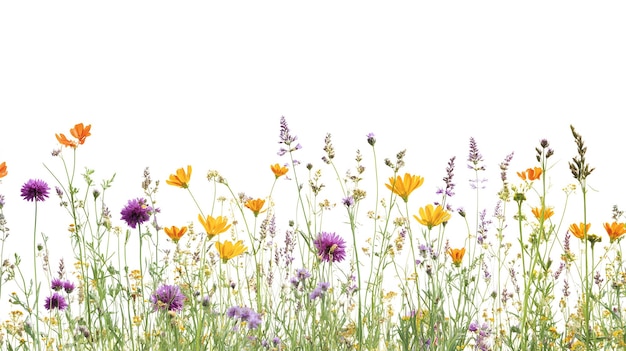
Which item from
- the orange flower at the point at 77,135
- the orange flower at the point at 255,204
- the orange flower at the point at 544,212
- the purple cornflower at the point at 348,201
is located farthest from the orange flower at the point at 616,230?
the orange flower at the point at 77,135

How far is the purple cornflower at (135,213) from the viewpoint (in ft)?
11.8

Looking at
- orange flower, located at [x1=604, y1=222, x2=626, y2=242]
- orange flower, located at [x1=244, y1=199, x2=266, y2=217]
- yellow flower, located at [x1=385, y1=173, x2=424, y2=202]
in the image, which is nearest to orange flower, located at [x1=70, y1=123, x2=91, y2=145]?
orange flower, located at [x1=244, y1=199, x2=266, y2=217]

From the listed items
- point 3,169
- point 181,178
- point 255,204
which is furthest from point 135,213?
point 3,169

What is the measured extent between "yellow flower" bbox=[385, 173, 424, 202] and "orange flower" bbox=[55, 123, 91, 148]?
5.23 feet

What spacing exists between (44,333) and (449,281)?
7.45ft

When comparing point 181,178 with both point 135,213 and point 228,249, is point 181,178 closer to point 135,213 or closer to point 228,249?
point 135,213

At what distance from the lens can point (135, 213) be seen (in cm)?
364

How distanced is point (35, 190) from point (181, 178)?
4.00ft

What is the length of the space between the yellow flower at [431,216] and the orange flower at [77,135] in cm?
176

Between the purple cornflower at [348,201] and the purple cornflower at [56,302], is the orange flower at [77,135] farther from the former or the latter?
the purple cornflower at [348,201]

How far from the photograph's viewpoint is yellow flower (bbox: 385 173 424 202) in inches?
129

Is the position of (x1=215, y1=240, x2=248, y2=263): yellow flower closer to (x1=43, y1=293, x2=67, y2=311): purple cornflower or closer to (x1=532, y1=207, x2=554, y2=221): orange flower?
(x1=532, y1=207, x2=554, y2=221): orange flower

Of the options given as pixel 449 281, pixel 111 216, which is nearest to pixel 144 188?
pixel 111 216

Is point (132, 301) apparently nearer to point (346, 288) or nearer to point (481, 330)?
point (346, 288)
